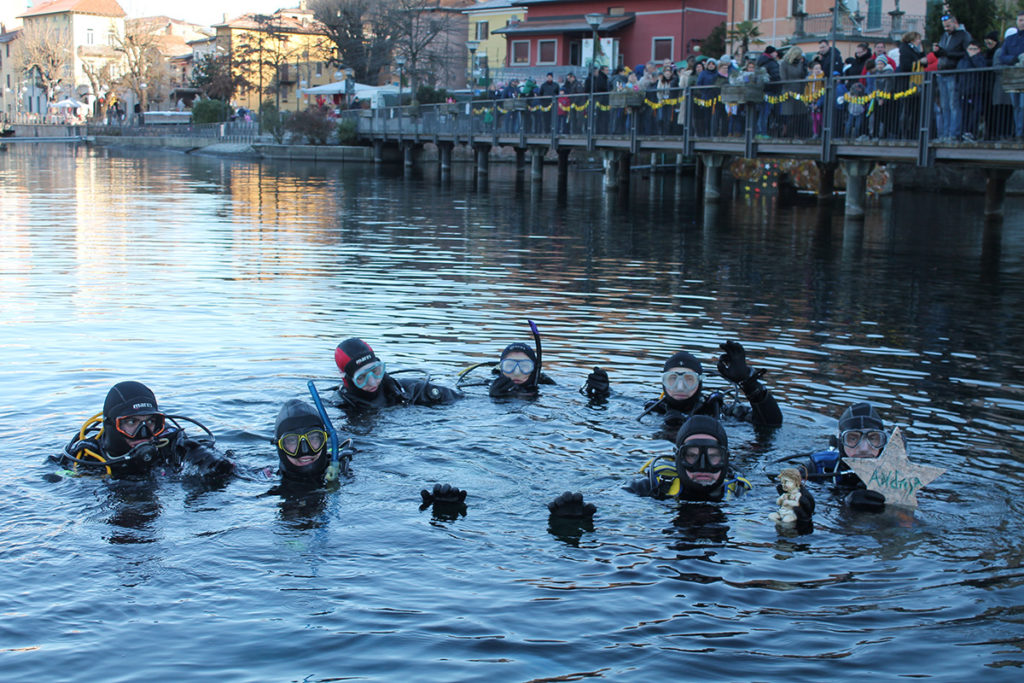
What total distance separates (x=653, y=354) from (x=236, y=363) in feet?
16.5

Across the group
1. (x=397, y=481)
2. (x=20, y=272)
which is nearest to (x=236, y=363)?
(x=397, y=481)

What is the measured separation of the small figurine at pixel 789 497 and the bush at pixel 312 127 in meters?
60.7

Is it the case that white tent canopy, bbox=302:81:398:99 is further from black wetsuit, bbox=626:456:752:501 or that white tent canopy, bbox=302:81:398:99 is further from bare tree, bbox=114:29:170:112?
black wetsuit, bbox=626:456:752:501

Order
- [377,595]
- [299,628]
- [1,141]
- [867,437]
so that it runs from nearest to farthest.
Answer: [299,628] < [377,595] < [867,437] < [1,141]

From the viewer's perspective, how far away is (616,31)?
67.1m

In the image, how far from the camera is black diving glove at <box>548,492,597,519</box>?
7.77 metres

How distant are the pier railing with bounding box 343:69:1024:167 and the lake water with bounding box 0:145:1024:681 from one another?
2384 mm

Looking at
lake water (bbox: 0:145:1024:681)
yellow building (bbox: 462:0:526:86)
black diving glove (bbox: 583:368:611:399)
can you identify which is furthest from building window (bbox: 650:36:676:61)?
black diving glove (bbox: 583:368:611:399)

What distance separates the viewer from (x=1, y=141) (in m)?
93.5

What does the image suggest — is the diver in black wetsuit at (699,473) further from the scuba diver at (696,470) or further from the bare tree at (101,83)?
the bare tree at (101,83)

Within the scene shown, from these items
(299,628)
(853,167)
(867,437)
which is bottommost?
(299,628)

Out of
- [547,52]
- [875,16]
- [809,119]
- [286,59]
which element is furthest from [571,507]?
[286,59]

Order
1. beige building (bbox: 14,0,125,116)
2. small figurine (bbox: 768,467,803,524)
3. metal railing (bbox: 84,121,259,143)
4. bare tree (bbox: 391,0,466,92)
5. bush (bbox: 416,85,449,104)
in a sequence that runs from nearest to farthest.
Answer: small figurine (bbox: 768,467,803,524)
bush (bbox: 416,85,449,104)
metal railing (bbox: 84,121,259,143)
bare tree (bbox: 391,0,466,92)
beige building (bbox: 14,0,125,116)

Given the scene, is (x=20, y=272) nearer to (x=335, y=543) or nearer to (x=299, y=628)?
(x=335, y=543)
